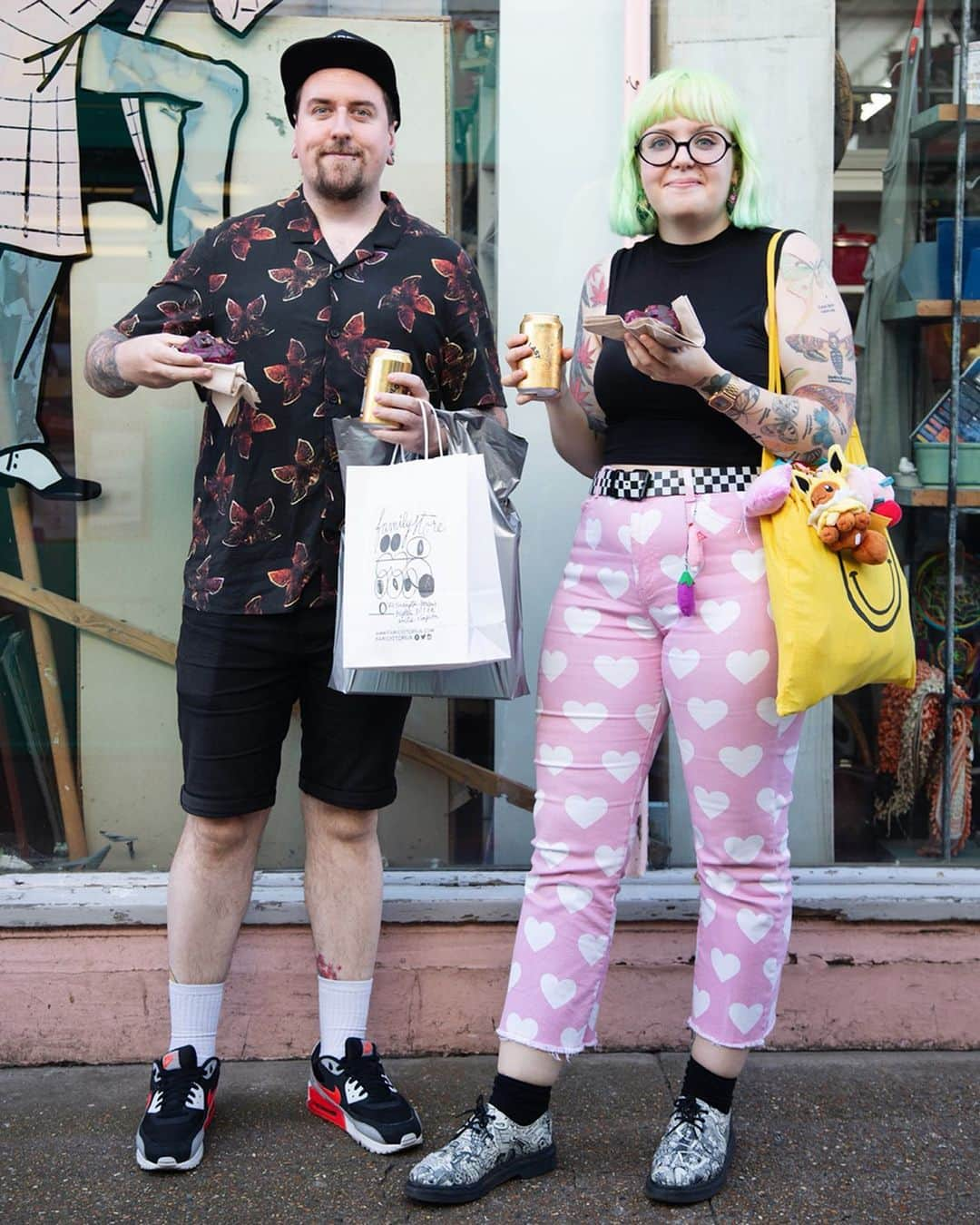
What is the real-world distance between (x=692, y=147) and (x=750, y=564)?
80 cm

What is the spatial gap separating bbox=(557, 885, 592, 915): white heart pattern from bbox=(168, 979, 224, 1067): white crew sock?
0.82m

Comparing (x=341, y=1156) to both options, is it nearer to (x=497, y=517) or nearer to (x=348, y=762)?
(x=348, y=762)

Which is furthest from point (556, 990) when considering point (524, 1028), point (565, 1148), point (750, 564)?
point (750, 564)

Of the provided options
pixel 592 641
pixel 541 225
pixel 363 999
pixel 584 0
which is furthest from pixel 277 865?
pixel 584 0

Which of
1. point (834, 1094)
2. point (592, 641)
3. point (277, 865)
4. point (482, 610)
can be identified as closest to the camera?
point (482, 610)

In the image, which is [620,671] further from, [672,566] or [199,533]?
[199,533]

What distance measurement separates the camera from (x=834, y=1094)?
9.78 feet

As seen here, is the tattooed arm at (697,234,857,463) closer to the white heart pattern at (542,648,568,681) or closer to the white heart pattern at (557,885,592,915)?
the white heart pattern at (542,648,568,681)

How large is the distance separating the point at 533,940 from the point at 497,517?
32.6 inches

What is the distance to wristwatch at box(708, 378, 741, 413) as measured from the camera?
2336 mm

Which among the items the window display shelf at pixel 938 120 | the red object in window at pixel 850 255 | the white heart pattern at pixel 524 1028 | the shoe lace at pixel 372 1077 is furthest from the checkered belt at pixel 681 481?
the window display shelf at pixel 938 120

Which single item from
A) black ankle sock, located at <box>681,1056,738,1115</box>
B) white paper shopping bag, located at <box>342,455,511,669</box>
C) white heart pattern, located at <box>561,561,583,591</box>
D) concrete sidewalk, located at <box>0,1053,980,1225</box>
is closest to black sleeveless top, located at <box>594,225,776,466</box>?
white heart pattern, located at <box>561,561,583,591</box>

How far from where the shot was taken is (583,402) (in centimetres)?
270

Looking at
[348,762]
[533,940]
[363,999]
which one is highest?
[348,762]
